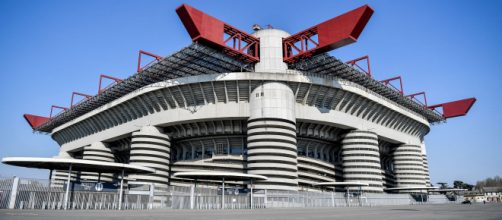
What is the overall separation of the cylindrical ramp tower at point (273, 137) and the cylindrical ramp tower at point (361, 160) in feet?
41.7

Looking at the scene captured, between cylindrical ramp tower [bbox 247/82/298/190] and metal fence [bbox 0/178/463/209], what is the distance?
10.2 ft

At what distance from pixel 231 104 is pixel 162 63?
10.7m

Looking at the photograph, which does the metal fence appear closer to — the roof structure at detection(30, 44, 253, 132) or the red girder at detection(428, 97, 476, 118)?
the roof structure at detection(30, 44, 253, 132)

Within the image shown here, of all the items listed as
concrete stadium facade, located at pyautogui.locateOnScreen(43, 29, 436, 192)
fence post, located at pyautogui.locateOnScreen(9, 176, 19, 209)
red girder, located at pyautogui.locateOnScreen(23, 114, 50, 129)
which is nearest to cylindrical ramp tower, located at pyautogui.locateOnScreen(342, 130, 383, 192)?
concrete stadium facade, located at pyautogui.locateOnScreen(43, 29, 436, 192)

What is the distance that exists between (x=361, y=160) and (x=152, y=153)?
1207 inches

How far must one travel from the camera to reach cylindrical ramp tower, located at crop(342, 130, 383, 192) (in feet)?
173

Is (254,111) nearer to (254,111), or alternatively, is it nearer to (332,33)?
(254,111)

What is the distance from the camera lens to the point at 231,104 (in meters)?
47.3

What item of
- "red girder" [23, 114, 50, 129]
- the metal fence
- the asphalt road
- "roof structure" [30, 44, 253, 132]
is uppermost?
"red girder" [23, 114, 50, 129]

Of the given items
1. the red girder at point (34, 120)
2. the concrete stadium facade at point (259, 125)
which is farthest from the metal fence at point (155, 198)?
the red girder at point (34, 120)

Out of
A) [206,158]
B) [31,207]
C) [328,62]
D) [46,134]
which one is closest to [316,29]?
[328,62]

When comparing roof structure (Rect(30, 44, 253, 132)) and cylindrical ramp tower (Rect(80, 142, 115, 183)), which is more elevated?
roof structure (Rect(30, 44, 253, 132))

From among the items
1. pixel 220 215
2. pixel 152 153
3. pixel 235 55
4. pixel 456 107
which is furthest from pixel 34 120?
pixel 456 107

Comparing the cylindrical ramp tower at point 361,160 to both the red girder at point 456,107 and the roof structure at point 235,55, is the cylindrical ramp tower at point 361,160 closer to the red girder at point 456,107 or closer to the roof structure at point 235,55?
the roof structure at point 235,55
